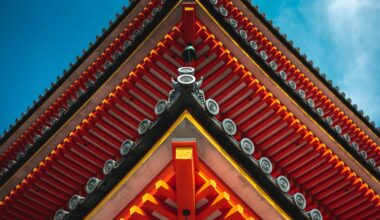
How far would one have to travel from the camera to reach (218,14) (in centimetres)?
943

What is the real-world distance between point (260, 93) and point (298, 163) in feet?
6.41

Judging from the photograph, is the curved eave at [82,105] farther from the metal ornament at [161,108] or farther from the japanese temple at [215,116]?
the metal ornament at [161,108]

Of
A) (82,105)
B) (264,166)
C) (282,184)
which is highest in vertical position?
(82,105)

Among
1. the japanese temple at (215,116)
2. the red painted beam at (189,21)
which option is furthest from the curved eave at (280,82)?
the red painted beam at (189,21)

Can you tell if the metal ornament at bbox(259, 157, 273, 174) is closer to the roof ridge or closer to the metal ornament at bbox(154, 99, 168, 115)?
the metal ornament at bbox(154, 99, 168, 115)

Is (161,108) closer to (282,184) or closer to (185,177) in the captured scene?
(185,177)

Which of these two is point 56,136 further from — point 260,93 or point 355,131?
point 355,131

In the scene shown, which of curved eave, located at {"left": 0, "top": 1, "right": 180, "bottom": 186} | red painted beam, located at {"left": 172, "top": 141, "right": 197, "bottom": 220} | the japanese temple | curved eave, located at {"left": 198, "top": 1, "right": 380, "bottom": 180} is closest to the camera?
red painted beam, located at {"left": 172, "top": 141, "right": 197, "bottom": 220}

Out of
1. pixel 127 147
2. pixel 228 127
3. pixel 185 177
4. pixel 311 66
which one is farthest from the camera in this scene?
pixel 311 66

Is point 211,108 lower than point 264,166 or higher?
higher

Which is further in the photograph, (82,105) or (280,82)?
(82,105)

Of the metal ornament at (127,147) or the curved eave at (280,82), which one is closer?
the metal ornament at (127,147)

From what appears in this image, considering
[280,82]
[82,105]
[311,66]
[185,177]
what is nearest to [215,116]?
[280,82]

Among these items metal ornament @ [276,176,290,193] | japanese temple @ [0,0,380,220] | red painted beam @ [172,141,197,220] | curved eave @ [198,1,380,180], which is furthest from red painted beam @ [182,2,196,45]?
red painted beam @ [172,141,197,220]
